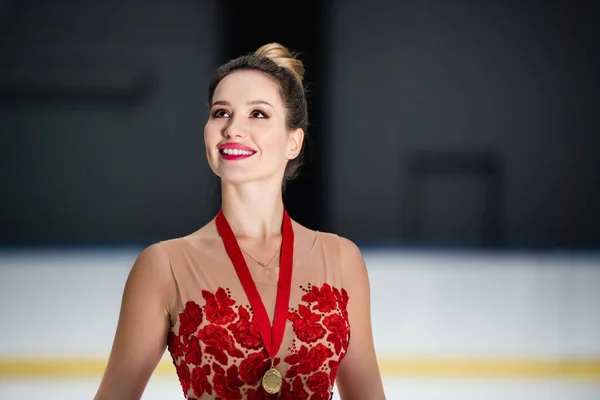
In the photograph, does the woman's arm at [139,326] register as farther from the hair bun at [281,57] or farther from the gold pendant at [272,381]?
the hair bun at [281,57]

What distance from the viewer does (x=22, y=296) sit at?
6.65 metres

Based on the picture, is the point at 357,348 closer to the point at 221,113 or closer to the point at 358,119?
the point at 221,113

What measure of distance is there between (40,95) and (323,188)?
479 cm

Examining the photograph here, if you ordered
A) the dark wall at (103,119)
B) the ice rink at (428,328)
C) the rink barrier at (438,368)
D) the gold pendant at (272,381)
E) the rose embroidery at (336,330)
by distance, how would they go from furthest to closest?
the dark wall at (103,119) < the rink barrier at (438,368) < the ice rink at (428,328) < the rose embroidery at (336,330) < the gold pendant at (272,381)

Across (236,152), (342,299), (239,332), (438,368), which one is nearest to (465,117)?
(438,368)

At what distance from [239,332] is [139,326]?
9.6 inches

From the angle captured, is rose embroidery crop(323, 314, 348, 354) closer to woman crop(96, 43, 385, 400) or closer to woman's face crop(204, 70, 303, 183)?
woman crop(96, 43, 385, 400)

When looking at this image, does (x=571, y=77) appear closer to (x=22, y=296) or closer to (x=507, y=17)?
(x=507, y=17)

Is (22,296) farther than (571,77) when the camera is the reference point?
No

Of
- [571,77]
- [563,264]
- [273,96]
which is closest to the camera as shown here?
[273,96]

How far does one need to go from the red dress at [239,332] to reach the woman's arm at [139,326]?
3 centimetres

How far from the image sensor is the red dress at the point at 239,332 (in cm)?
204

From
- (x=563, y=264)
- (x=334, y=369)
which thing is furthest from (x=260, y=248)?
(x=563, y=264)

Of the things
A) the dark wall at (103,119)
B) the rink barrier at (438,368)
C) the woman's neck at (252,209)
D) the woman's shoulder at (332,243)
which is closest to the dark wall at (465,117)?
the dark wall at (103,119)
